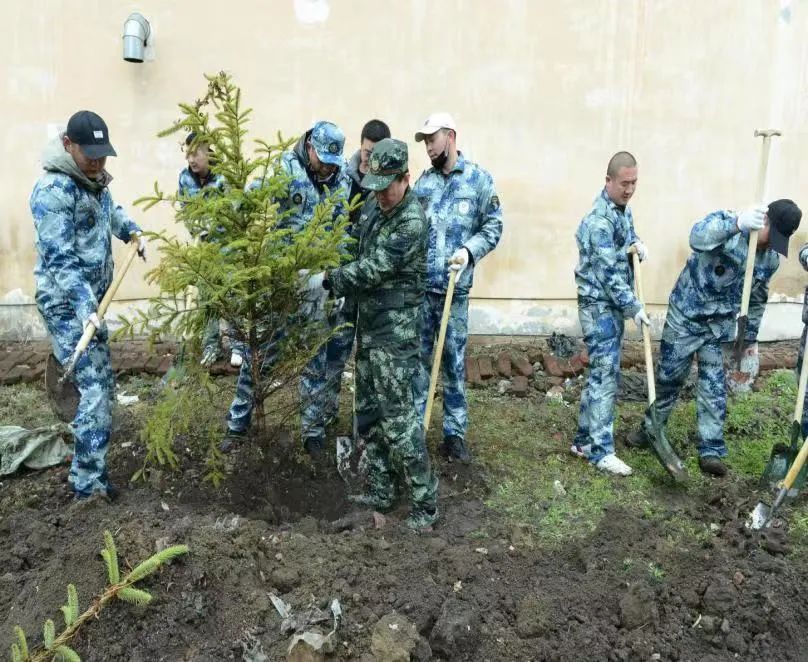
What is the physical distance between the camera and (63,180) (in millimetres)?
4238

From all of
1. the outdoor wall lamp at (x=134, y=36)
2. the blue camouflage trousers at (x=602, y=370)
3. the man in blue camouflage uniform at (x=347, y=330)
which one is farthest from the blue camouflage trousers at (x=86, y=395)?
the outdoor wall lamp at (x=134, y=36)

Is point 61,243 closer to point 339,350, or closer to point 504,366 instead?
point 339,350

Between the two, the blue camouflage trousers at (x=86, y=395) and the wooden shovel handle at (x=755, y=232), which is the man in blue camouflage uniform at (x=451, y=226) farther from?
the blue camouflage trousers at (x=86, y=395)

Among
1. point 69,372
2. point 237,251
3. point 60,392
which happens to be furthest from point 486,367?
point 69,372

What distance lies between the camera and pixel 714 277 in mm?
5238

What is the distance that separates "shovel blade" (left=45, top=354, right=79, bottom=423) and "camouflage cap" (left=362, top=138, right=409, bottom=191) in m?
2.37

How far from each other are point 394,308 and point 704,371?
8.86 ft

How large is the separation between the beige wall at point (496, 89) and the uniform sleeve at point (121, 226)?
2.93 meters

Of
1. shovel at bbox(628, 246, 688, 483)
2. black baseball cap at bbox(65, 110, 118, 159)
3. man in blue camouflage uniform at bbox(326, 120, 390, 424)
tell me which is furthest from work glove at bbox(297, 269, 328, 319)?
shovel at bbox(628, 246, 688, 483)

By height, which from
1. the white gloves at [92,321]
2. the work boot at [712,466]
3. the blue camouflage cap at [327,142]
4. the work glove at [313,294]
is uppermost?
the blue camouflage cap at [327,142]

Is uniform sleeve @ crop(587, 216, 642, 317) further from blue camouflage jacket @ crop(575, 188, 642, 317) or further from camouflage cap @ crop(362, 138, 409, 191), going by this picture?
camouflage cap @ crop(362, 138, 409, 191)

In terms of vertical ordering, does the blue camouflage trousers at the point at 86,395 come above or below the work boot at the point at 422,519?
above

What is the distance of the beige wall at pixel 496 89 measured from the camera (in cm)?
764

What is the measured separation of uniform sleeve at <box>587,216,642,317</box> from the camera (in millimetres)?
4996
